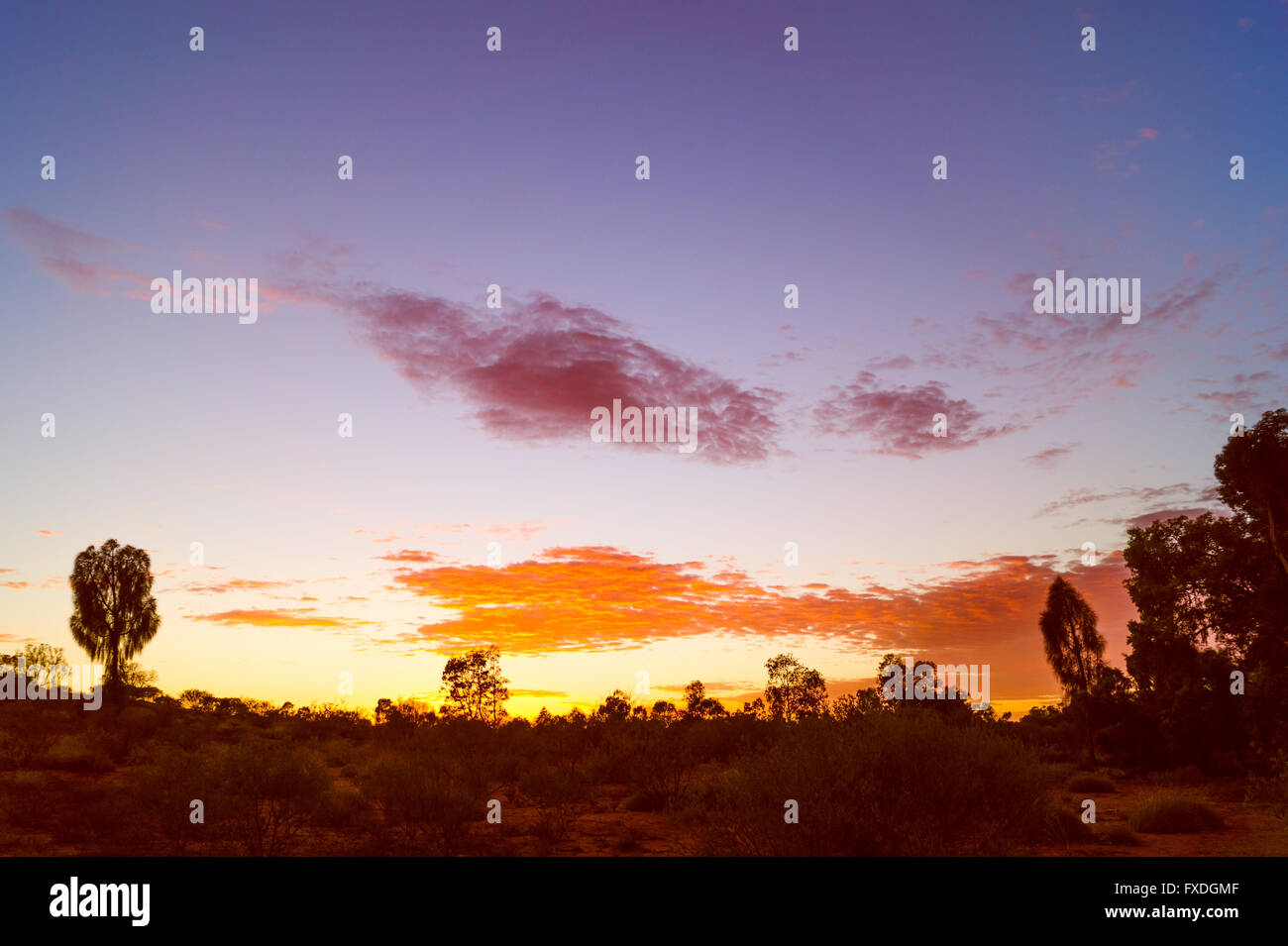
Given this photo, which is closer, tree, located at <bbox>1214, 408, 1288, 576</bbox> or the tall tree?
tree, located at <bbox>1214, 408, 1288, 576</bbox>

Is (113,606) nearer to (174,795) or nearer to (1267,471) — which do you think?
(174,795)

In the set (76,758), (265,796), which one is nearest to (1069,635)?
(265,796)

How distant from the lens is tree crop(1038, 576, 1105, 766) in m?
43.1

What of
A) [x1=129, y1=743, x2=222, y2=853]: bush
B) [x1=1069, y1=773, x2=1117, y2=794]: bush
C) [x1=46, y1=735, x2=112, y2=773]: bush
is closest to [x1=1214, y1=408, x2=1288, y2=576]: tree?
[x1=1069, y1=773, x2=1117, y2=794]: bush

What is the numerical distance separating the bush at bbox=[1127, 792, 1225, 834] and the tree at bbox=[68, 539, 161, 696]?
4307 cm

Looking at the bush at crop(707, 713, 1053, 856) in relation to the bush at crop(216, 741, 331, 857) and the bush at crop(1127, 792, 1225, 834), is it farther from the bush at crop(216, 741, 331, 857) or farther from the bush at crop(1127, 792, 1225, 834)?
the bush at crop(1127, 792, 1225, 834)

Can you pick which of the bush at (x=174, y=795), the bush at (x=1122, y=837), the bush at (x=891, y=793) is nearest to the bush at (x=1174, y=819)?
the bush at (x=1122, y=837)

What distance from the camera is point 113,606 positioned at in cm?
3916

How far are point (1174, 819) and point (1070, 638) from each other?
75.8 ft

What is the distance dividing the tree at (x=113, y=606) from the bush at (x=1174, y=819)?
141 feet

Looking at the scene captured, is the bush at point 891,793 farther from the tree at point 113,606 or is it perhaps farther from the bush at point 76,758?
the tree at point 113,606

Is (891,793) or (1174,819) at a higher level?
(891,793)

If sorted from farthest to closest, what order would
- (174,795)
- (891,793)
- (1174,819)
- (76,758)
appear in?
(76,758) → (1174,819) → (174,795) → (891,793)

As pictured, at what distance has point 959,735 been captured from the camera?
14141 mm
